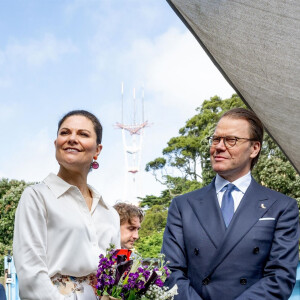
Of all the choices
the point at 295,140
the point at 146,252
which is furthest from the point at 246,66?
the point at 146,252

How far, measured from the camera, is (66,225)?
250cm

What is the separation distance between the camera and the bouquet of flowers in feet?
7.32

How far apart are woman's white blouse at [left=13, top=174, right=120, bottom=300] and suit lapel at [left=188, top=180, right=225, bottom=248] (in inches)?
16.8

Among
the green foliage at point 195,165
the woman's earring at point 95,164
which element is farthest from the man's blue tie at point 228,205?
the green foliage at point 195,165

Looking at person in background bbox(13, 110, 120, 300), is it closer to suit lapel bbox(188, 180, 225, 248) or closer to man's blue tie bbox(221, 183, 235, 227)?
suit lapel bbox(188, 180, 225, 248)

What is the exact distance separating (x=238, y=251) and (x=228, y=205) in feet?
0.78

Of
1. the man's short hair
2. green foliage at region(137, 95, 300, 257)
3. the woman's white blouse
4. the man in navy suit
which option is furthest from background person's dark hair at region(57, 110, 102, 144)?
green foliage at region(137, 95, 300, 257)

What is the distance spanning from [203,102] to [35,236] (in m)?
35.5

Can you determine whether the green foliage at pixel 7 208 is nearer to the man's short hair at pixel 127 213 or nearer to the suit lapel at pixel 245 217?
the man's short hair at pixel 127 213

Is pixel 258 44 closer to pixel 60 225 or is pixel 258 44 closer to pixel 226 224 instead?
pixel 226 224

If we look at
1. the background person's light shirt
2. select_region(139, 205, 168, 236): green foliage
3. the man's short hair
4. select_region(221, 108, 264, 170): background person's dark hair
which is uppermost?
select_region(221, 108, 264, 170): background person's dark hair

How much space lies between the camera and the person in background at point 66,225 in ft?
7.87

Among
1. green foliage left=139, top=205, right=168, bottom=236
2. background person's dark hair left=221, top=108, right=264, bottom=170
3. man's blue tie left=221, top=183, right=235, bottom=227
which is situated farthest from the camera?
green foliage left=139, top=205, right=168, bottom=236

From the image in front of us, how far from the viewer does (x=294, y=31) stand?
2377 millimetres
